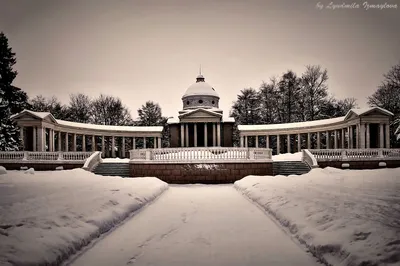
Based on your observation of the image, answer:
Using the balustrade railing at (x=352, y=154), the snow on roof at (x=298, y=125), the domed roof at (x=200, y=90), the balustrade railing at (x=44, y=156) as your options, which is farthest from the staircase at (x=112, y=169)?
the domed roof at (x=200, y=90)

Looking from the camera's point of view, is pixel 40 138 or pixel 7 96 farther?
pixel 40 138

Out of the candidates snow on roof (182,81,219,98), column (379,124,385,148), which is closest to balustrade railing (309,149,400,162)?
column (379,124,385,148)

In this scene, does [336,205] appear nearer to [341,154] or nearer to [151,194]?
[151,194]

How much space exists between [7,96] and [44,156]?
8781 millimetres

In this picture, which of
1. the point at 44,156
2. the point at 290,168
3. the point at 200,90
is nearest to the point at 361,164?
the point at 290,168

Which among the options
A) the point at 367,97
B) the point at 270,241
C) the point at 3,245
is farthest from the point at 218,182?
the point at 367,97

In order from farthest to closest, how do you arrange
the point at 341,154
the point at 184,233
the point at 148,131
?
the point at 148,131 < the point at 341,154 < the point at 184,233

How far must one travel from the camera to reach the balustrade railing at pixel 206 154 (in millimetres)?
17000

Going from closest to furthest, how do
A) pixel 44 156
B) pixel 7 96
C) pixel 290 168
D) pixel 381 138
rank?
pixel 290 168 < pixel 44 156 < pixel 7 96 < pixel 381 138

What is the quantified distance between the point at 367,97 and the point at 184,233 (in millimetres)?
39865

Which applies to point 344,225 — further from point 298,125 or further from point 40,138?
point 298,125

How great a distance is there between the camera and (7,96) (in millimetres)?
26156

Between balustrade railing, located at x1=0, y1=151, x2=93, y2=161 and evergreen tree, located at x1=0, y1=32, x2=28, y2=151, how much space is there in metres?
1.87

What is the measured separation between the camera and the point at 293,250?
4578 millimetres
